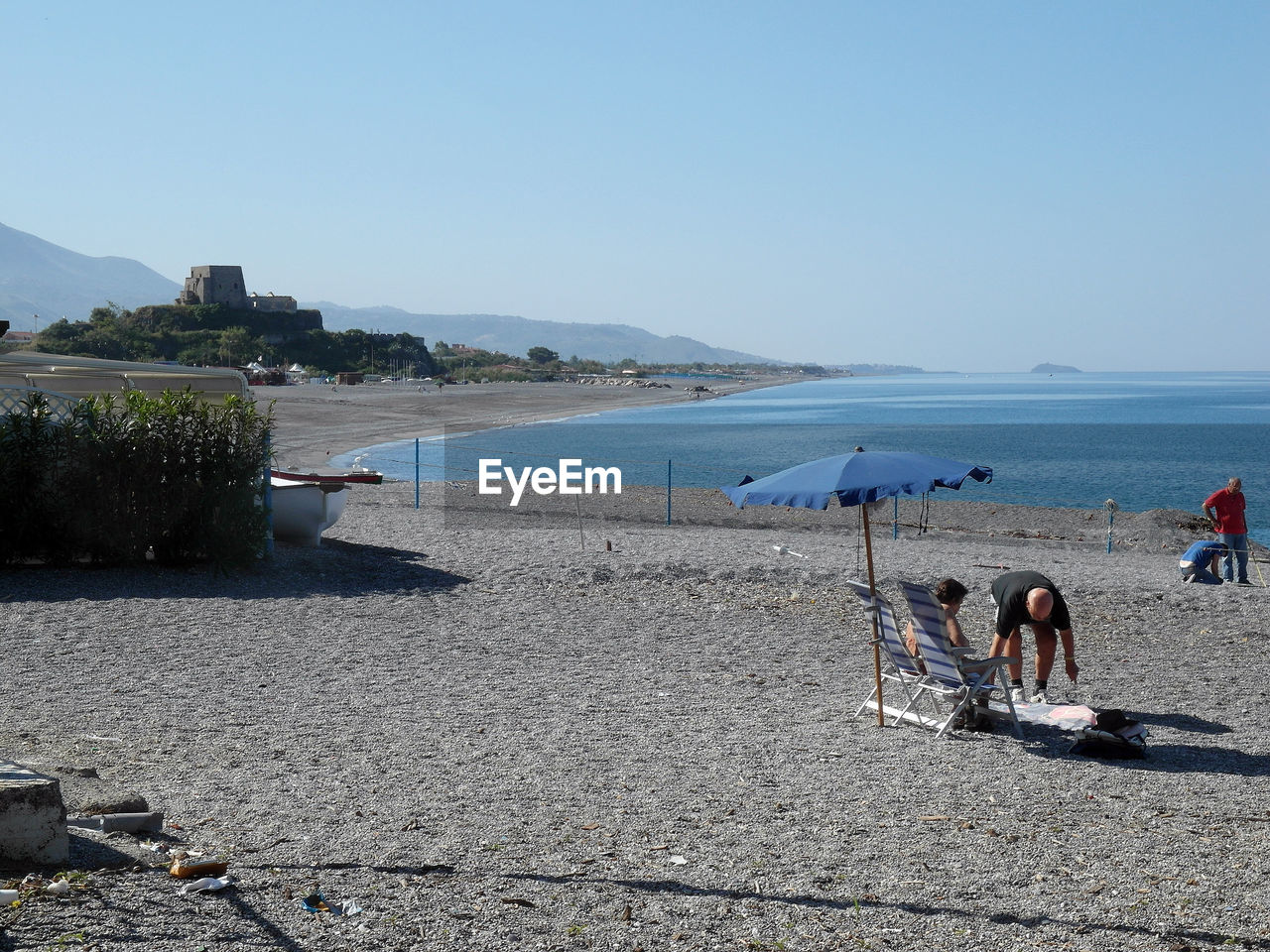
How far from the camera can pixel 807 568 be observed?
13.7 metres

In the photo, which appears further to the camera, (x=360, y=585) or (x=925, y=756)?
(x=360, y=585)

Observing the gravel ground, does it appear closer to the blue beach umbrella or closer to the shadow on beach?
the shadow on beach

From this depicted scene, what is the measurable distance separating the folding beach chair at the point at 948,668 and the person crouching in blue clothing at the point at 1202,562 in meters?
8.56

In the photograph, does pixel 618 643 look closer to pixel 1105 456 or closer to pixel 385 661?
pixel 385 661

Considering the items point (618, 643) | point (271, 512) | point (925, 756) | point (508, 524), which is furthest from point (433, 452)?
point (925, 756)

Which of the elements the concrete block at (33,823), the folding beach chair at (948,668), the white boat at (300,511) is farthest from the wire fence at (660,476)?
the concrete block at (33,823)

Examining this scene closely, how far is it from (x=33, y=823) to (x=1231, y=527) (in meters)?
14.6

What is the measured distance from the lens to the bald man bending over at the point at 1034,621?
24.9 ft

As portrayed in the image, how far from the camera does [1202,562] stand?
14469 millimetres

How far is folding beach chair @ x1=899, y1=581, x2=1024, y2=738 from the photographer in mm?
6867

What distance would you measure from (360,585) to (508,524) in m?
8.38

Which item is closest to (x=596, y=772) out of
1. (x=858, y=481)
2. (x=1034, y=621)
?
(x=858, y=481)

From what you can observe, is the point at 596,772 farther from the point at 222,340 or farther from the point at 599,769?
the point at 222,340

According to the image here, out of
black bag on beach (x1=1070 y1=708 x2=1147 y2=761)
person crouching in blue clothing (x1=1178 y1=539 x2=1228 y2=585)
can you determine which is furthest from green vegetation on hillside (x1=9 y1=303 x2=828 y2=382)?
black bag on beach (x1=1070 y1=708 x2=1147 y2=761)
